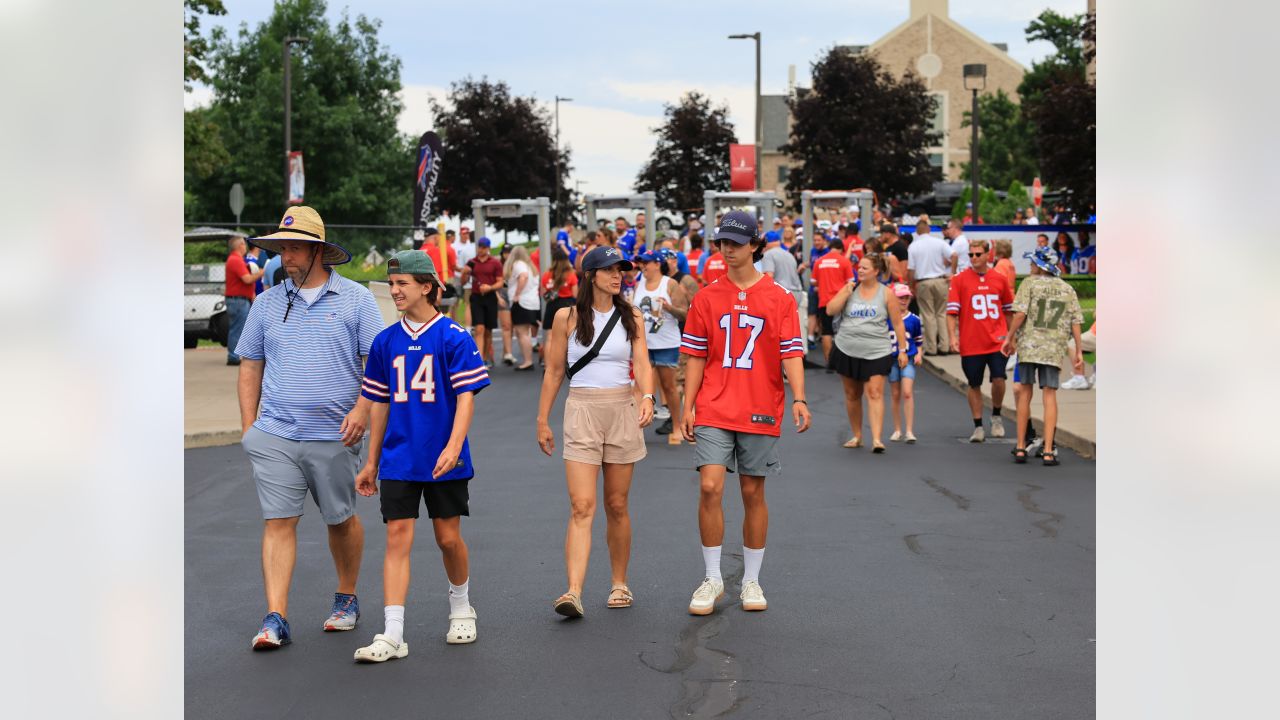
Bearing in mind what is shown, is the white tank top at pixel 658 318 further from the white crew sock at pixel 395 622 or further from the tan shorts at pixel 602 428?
the white crew sock at pixel 395 622

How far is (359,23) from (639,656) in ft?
210

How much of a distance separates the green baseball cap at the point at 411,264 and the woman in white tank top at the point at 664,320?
7.44m

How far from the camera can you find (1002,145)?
82.6 meters

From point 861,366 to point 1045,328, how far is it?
1688mm

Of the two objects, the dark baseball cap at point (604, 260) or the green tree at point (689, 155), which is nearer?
the dark baseball cap at point (604, 260)

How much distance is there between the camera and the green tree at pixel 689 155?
64625 millimetres

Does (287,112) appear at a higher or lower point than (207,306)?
higher

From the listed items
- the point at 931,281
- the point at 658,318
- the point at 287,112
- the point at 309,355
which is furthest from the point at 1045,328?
the point at 287,112

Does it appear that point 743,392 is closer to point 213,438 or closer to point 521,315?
point 213,438

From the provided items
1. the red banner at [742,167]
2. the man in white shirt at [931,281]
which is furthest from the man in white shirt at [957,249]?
the red banner at [742,167]
